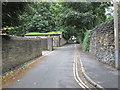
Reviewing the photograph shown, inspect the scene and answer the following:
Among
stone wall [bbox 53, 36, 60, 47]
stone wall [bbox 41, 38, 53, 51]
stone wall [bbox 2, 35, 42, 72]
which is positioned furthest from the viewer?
stone wall [bbox 53, 36, 60, 47]

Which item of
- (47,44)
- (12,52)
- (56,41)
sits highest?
(56,41)

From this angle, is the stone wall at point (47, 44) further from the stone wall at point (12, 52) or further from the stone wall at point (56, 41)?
the stone wall at point (12, 52)

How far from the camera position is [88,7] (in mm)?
17812

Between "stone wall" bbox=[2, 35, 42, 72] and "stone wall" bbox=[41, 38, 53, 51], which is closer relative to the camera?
"stone wall" bbox=[2, 35, 42, 72]

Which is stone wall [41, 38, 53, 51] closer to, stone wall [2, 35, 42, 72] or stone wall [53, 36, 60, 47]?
stone wall [53, 36, 60, 47]

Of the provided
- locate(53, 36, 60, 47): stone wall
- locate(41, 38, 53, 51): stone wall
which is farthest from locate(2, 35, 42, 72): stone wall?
locate(53, 36, 60, 47): stone wall

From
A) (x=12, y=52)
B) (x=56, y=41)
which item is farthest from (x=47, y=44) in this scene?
(x=12, y=52)

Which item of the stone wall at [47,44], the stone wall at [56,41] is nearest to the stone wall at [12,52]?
the stone wall at [47,44]

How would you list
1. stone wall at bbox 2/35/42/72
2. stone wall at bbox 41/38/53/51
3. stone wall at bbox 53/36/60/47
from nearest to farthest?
stone wall at bbox 2/35/42/72, stone wall at bbox 41/38/53/51, stone wall at bbox 53/36/60/47

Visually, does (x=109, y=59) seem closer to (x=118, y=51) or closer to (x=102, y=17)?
(x=118, y=51)

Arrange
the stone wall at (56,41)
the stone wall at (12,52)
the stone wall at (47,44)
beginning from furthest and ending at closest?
the stone wall at (56,41) → the stone wall at (47,44) → the stone wall at (12,52)

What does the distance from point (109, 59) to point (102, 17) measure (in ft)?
44.9

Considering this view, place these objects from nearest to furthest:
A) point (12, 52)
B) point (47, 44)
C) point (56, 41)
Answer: point (12, 52) → point (47, 44) → point (56, 41)

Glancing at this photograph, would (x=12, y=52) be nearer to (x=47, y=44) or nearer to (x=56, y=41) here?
(x=47, y=44)
